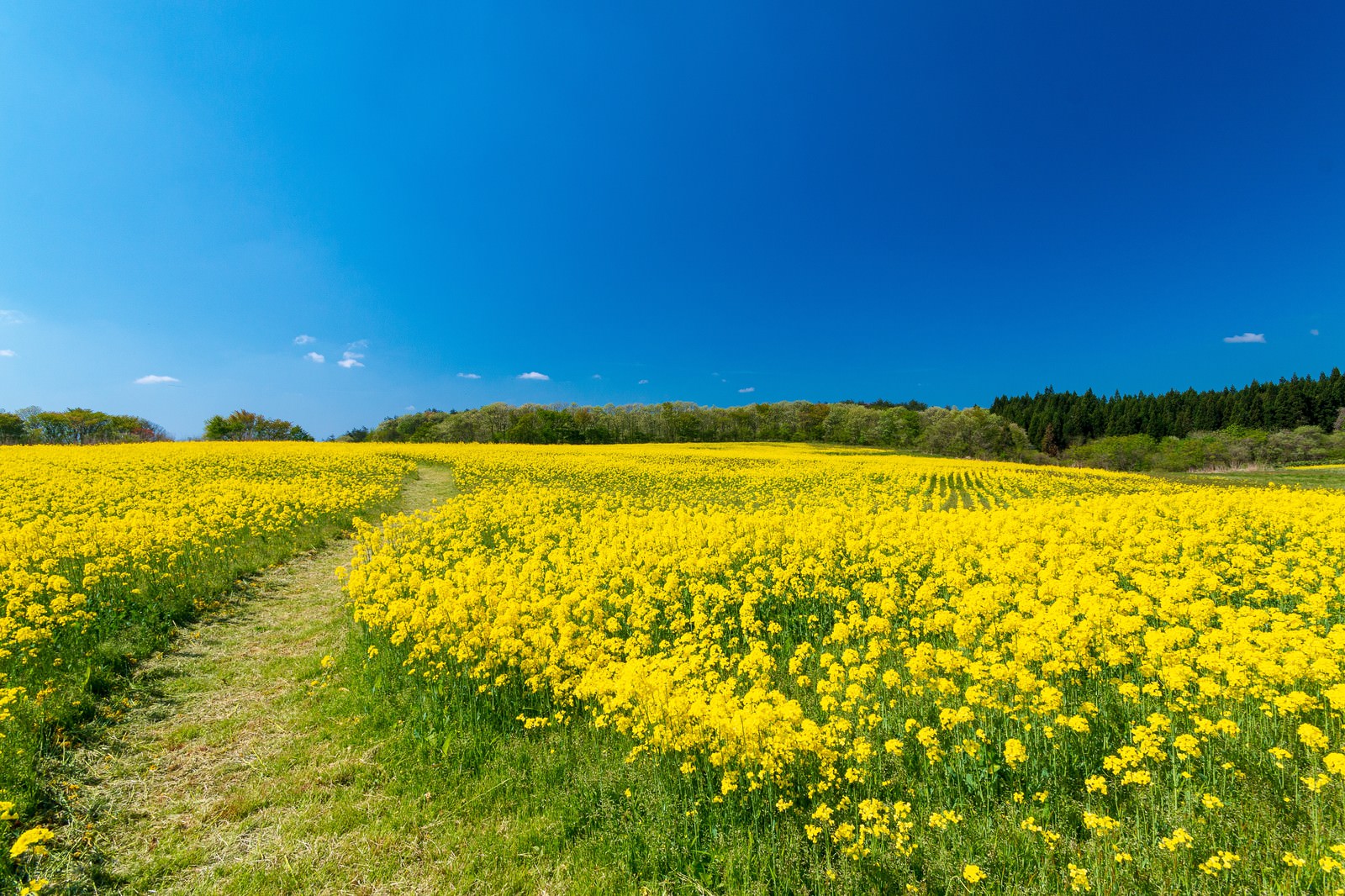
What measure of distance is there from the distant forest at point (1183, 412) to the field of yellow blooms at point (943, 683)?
104472 millimetres

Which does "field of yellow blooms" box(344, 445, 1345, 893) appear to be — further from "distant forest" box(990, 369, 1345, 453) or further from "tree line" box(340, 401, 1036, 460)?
"distant forest" box(990, 369, 1345, 453)

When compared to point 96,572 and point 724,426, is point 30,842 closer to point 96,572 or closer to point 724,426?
point 96,572

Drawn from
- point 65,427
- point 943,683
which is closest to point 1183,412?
point 943,683

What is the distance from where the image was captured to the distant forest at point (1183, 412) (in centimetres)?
8300

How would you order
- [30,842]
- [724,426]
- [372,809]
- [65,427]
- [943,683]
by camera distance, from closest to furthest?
[30,842] → [372,809] → [943,683] → [65,427] → [724,426]

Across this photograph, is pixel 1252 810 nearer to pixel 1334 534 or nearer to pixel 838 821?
pixel 838 821

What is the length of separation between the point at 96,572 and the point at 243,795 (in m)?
6.79

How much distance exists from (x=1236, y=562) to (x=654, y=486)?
19.3m

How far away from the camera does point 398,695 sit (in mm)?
5875

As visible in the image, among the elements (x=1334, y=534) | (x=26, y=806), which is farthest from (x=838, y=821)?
(x=1334, y=534)

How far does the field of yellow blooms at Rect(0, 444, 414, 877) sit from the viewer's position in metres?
4.98

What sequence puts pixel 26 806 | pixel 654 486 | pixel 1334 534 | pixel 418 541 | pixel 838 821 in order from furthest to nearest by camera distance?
pixel 654 486 < pixel 418 541 < pixel 1334 534 < pixel 26 806 < pixel 838 821

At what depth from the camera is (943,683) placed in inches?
180

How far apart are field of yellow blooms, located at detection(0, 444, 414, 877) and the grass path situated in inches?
16.8
